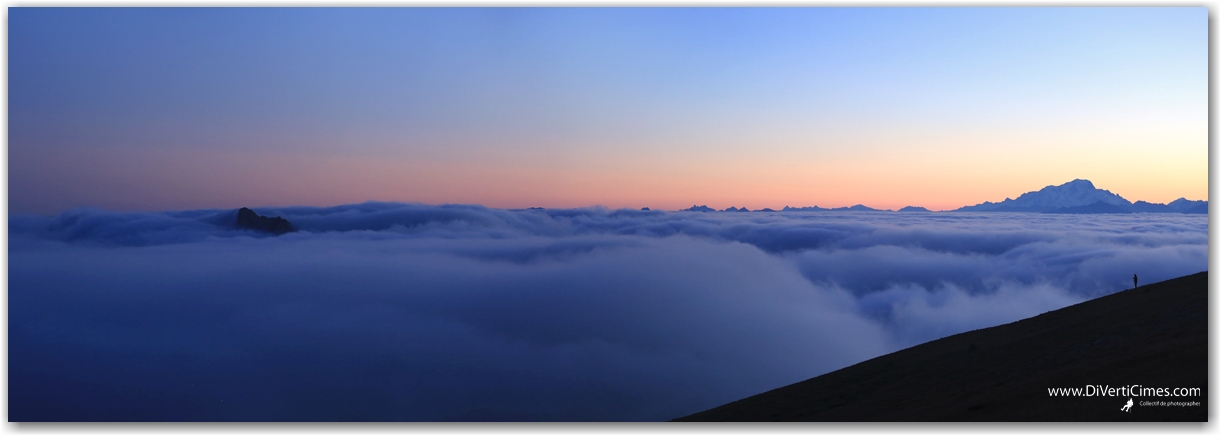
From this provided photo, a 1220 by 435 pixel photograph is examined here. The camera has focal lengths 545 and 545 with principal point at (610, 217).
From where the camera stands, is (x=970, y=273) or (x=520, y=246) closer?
(x=520, y=246)

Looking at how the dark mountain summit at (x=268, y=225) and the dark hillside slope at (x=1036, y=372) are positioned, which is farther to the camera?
the dark mountain summit at (x=268, y=225)

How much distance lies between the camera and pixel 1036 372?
985cm

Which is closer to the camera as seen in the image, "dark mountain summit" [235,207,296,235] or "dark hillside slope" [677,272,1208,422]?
"dark hillside slope" [677,272,1208,422]

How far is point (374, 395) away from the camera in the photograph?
1546 cm

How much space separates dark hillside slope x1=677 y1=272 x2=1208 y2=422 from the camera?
8.06 m

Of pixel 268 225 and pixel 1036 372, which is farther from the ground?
pixel 268 225

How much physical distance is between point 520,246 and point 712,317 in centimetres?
2179

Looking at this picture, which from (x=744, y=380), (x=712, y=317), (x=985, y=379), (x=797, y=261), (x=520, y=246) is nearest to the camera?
(x=985, y=379)

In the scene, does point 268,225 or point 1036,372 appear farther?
point 268,225

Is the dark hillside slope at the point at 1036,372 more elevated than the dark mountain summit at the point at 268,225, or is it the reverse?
the dark mountain summit at the point at 268,225

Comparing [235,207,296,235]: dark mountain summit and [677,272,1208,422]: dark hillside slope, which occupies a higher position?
[235,207,296,235]: dark mountain summit

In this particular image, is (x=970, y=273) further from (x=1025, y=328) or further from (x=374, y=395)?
(x=374, y=395)

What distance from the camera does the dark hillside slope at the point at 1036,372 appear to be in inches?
317

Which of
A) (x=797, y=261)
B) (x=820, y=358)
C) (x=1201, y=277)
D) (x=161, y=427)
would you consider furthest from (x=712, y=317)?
(x=797, y=261)
